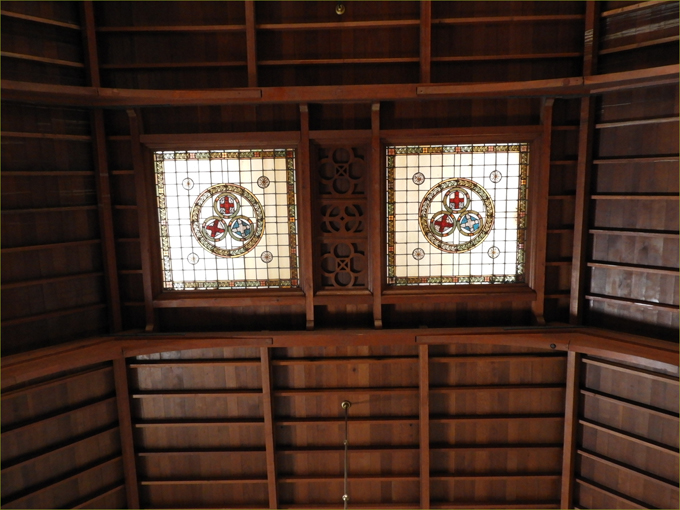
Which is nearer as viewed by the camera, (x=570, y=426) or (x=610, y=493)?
(x=610, y=493)

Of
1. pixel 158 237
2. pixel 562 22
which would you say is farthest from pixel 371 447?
pixel 562 22

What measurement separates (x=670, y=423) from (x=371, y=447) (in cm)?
406

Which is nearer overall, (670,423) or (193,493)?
(670,423)

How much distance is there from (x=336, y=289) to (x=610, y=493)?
4.79m

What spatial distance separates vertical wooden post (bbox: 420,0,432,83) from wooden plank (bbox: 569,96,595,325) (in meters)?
2.15

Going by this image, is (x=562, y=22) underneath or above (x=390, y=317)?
above

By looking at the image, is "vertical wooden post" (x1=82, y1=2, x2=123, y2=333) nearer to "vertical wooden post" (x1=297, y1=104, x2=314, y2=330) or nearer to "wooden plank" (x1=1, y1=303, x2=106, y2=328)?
"wooden plank" (x1=1, y1=303, x2=106, y2=328)

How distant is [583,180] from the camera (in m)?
6.11

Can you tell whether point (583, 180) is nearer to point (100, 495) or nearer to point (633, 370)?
point (633, 370)

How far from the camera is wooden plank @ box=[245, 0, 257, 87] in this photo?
19.0 feet

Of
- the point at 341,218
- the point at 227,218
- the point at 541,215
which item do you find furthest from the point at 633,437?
the point at 227,218

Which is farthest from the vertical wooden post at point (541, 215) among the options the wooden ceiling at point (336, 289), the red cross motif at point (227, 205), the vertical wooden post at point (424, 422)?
the red cross motif at point (227, 205)

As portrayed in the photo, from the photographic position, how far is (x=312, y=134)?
6.17 m

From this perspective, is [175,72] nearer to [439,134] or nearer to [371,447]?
[439,134]
